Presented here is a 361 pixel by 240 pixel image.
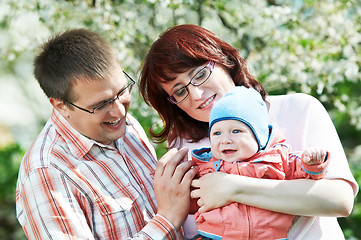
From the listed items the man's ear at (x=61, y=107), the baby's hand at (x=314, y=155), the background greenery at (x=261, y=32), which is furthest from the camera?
the background greenery at (x=261, y=32)

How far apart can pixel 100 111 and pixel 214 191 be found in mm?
682

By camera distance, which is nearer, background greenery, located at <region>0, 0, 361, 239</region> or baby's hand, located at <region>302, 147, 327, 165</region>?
baby's hand, located at <region>302, 147, 327, 165</region>

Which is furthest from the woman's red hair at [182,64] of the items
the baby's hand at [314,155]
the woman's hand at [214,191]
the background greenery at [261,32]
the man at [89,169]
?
the background greenery at [261,32]

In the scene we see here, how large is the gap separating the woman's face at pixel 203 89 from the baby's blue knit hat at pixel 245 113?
32cm

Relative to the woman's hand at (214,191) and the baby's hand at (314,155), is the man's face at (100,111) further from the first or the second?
the baby's hand at (314,155)

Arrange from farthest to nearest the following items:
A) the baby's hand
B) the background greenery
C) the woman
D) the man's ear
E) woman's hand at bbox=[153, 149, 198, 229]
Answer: the background greenery, the man's ear, woman's hand at bbox=[153, 149, 198, 229], the woman, the baby's hand

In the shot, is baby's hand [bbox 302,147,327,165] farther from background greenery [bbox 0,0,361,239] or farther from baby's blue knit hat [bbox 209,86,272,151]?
background greenery [bbox 0,0,361,239]

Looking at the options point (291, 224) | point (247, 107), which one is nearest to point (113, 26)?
point (247, 107)

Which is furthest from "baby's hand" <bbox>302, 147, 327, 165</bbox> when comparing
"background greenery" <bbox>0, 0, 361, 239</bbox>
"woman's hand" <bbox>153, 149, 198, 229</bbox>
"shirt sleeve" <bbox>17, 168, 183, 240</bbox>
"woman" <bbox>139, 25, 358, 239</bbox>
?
"background greenery" <bbox>0, 0, 361, 239</bbox>

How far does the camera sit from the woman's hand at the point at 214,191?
2.11m

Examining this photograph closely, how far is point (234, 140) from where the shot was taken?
6.82ft

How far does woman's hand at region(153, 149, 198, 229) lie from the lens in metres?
2.29

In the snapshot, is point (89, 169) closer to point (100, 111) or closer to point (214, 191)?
point (100, 111)

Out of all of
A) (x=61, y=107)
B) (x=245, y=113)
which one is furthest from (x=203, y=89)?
(x=61, y=107)
